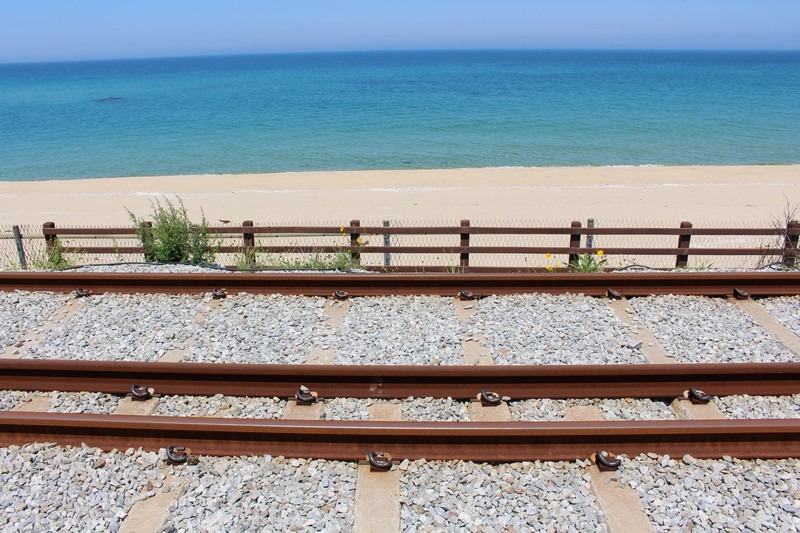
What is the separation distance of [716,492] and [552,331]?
3.09 meters

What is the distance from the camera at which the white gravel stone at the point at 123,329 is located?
795 centimetres

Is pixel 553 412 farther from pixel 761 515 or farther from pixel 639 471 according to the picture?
pixel 761 515

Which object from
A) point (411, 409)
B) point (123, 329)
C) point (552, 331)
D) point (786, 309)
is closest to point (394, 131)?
point (786, 309)

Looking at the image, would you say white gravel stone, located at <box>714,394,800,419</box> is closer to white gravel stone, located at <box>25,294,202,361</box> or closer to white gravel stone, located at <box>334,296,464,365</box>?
white gravel stone, located at <box>334,296,464,365</box>

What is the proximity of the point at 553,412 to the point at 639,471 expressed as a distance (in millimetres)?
1125

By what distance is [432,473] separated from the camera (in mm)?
5547

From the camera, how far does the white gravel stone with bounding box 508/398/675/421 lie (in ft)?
21.2

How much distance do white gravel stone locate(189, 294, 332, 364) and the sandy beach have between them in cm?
934

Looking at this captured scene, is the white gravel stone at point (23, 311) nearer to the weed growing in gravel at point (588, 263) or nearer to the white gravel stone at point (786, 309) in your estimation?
the weed growing in gravel at point (588, 263)

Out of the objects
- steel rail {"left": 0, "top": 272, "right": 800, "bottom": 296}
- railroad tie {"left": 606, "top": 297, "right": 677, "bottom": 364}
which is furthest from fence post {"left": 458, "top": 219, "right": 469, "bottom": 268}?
railroad tie {"left": 606, "top": 297, "right": 677, "bottom": 364}

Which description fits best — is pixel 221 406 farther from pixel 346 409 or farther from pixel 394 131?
pixel 394 131

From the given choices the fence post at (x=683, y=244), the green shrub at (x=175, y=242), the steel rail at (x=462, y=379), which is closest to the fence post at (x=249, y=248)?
the green shrub at (x=175, y=242)

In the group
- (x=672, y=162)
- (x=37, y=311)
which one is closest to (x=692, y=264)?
(x=37, y=311)

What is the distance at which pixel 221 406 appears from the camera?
6723 millimetres
